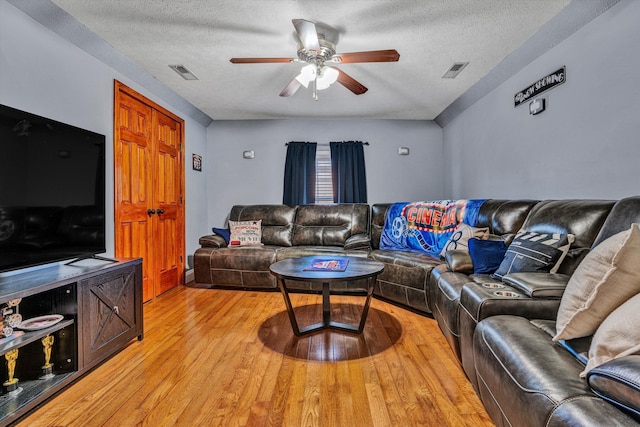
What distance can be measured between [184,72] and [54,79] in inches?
44.7

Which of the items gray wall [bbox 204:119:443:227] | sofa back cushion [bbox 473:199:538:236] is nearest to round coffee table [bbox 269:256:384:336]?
sofa back cushion [bbox 473:199:538:236]

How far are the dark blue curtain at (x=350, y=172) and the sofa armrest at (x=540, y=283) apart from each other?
3.17 metres

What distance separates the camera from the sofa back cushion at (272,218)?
4.41 m

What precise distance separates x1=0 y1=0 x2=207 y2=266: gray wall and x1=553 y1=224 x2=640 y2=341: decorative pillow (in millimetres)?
3170

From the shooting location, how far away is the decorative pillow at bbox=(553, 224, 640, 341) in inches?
42.6

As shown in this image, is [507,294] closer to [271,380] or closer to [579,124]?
[271,380]

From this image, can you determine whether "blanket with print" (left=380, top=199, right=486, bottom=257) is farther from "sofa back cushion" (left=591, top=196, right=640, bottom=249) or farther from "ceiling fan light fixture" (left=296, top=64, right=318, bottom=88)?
"ceiling fan light fixture" (left=296, top=64, right=318, bottom=88)

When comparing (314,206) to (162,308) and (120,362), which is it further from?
(120,362)

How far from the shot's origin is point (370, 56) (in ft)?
7.64

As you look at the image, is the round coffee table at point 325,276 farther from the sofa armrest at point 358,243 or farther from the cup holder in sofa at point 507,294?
the sofa armrest at point 358,243

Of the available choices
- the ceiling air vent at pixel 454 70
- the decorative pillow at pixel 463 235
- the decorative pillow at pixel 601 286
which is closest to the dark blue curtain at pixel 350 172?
the ceiling air vent at pixel 454 70

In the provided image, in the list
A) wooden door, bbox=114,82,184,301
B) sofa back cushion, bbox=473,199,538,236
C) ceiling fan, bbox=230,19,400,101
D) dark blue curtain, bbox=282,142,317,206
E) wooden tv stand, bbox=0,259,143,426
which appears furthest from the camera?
dark blue curtain, bbox=282,142,317,206

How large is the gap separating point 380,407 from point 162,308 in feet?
8.14

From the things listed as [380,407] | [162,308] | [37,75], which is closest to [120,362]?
[162,308]
